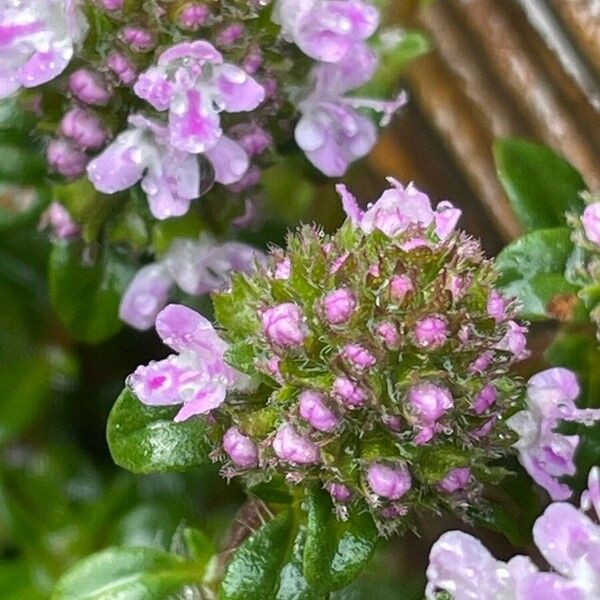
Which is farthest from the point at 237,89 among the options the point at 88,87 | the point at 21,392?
the point at 21,392

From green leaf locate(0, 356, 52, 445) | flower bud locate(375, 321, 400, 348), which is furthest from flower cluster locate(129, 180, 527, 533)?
green leaf locate(0, 356, 52, 445)

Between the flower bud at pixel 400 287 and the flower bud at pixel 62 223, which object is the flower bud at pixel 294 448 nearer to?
the flower bud at pixel 400 287

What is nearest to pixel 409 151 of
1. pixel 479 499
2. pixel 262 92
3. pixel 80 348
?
pixel 80 348

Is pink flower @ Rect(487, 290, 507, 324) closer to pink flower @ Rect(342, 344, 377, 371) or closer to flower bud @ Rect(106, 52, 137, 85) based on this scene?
pink flower @ Rect(342, 344, 377, 371)

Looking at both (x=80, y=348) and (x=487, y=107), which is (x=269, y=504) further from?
(x=80, y=348)

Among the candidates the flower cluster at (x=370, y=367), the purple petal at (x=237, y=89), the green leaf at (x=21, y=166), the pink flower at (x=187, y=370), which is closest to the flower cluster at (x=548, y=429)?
the flower cluster at (x=370, y=367)

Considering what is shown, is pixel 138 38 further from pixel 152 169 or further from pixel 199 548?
pixel 199 548
